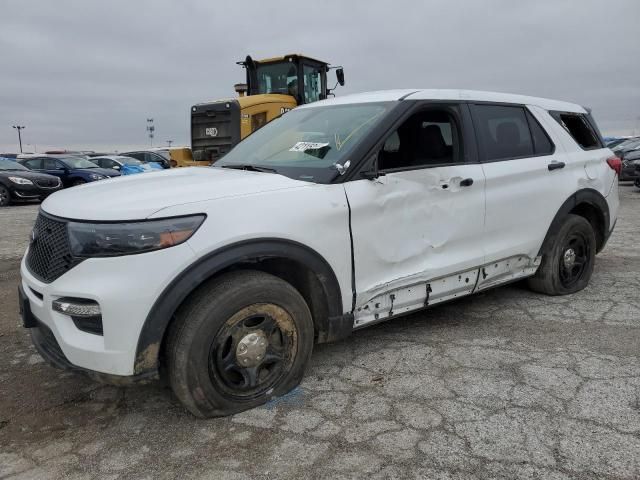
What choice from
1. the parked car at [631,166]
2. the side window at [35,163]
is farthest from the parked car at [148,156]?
the parked car at [631,166]

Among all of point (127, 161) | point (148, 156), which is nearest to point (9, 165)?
point (127, 161)

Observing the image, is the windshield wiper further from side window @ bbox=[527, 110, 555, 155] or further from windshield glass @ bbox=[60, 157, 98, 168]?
windshield glass @ bbox=[60, 157, 98, 168]

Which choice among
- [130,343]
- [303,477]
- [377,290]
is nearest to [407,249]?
[377,290]

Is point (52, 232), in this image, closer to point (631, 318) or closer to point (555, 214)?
point (555, 214)

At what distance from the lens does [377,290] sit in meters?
3.05

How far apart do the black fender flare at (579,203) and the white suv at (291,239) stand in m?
0.04

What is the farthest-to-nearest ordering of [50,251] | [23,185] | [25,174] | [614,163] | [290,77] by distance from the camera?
1. [25,174]
2. [23,185]
3. [290,77]
4. [614,163]
5. [50,251]

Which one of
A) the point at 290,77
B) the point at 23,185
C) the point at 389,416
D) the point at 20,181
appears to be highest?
the point at 290,77

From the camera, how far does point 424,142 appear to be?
3.42 metres

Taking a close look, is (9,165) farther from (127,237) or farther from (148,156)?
(127,237)

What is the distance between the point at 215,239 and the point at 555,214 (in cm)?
295

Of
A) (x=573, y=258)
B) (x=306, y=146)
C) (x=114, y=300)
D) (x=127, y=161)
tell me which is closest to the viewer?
(x=114, y=300)

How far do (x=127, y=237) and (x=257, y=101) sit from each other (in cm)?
771

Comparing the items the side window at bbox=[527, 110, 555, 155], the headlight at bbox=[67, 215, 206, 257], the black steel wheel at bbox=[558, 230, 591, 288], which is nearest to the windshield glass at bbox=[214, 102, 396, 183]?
the headlight at bbox=[67, 215, 206, 257]
